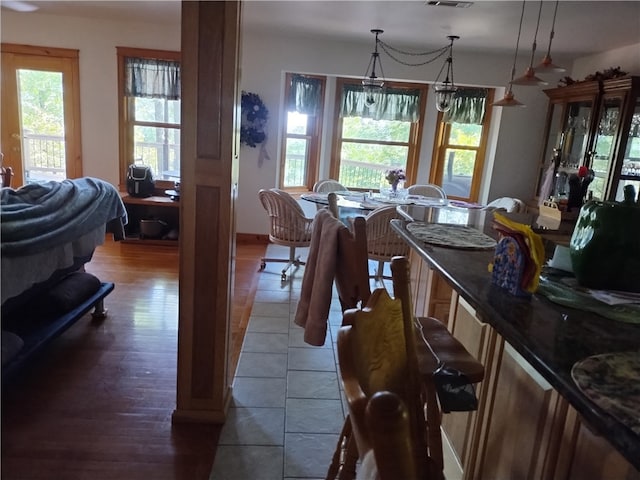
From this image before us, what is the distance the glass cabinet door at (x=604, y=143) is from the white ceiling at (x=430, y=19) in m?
0.62

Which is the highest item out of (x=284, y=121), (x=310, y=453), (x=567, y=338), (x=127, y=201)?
(x=284, y=121)

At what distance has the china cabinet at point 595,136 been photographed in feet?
12.9

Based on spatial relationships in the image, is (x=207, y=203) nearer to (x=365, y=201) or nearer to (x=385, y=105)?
(x=365, y=201)

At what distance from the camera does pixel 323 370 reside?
263 cm

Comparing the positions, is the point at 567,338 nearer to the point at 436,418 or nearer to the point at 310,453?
the point at 436,418

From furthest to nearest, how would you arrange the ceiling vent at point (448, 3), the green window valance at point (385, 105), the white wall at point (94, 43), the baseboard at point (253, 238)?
the green window valance at point (385, 105)
the baseboard at point (253, 238)
the white wall at point (94, 43)
the ceiling vent at point (448, 3)

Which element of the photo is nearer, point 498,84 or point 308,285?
point 308,285

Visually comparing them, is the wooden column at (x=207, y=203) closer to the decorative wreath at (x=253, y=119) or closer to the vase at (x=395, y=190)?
the vase at (x=395, y=190)

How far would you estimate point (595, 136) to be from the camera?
428 cm

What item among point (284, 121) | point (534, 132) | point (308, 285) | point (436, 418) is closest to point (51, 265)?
point (308, 285)

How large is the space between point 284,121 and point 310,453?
14.4ft

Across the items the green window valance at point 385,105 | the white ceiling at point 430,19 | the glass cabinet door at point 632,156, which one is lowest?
the glass cabinet door at point 632,156

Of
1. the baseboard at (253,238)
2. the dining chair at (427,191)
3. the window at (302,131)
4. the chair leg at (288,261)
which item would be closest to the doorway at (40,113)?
the baseboard at (253,238)

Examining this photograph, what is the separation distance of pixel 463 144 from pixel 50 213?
4879 mm
